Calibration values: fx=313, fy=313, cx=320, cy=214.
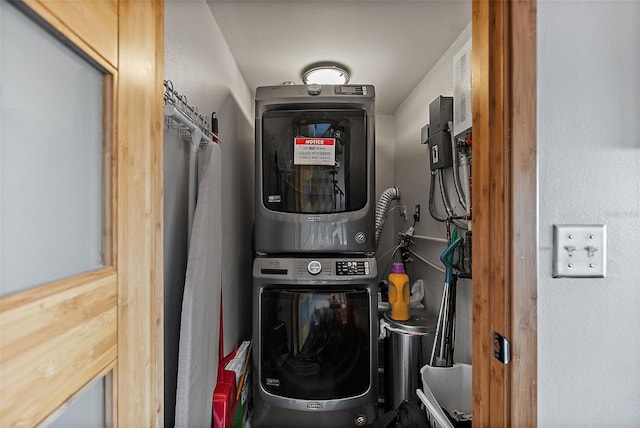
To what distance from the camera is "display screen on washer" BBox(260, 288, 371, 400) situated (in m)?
1.60

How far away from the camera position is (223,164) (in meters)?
1.61

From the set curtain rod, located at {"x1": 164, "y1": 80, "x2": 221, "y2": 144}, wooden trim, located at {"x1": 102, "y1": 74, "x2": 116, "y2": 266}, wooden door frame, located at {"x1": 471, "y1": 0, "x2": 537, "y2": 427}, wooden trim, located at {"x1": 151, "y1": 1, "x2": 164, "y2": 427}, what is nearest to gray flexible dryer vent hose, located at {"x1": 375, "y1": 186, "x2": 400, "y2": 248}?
curtain rod, located at {"x1": 164, "y1": 80, "x2": 221, "y2": 144}

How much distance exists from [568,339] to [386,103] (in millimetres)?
2297

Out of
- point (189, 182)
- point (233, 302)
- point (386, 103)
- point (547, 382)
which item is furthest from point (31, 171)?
point (386, 103)

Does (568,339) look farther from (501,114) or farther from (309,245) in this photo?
(309,245)

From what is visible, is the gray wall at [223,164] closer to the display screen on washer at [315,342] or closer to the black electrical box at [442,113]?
the display screen on washer at [315,342]

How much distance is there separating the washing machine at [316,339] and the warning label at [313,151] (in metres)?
0.52

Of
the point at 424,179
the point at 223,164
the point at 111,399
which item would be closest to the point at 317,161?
the point at 223,164

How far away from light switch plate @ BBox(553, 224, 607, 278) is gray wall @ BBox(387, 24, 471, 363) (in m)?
0.88

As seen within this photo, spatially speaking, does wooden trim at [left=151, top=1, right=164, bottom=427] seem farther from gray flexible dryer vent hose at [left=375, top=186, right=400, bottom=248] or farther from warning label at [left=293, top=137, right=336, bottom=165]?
gray flexible dryer vent hose at [left=375, top=186, right=400, bottom=248]

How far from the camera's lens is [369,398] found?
160 centimetres

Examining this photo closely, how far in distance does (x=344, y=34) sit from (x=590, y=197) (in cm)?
139

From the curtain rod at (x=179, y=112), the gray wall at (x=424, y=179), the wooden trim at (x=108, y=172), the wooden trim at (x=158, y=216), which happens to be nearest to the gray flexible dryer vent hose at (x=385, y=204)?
the gray wall at (x=424, y=179)

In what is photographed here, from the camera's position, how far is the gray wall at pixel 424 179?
155cm
